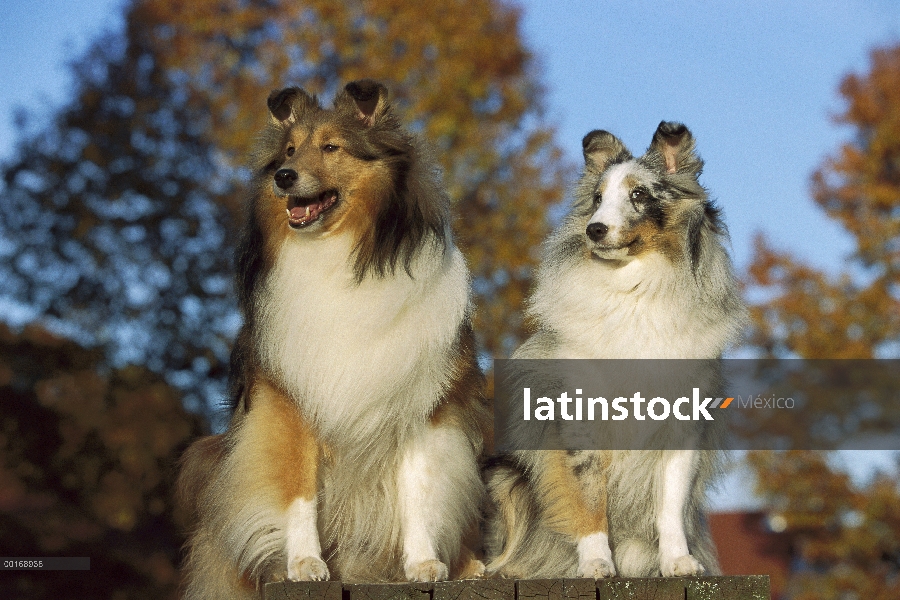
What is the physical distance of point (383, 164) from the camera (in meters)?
4.90

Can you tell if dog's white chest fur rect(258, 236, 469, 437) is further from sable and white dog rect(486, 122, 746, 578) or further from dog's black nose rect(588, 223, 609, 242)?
dog's black nose rect(588, 223, 609, 242)

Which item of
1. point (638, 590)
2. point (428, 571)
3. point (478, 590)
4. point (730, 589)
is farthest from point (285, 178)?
point (730, 589)

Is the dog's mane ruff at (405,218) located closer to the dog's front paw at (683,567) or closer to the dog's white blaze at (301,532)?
the dog's white blaze at (301,532)

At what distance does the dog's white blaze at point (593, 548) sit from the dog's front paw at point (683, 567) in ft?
0.82

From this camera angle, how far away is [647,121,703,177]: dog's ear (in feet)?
16.3

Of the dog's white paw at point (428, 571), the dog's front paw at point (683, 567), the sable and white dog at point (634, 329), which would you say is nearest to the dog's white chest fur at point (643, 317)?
the sable and white dog at point (634, 329)

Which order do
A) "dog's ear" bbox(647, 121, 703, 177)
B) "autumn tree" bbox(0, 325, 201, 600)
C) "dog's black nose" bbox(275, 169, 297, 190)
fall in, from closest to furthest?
"dog's black nose" bbox(275, 169, 297, 190), "dog's ear" bbox(647, 121, 703, 177), "autumn tree" bbox(0, 325, 201, 600)

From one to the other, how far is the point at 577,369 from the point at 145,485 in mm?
9675

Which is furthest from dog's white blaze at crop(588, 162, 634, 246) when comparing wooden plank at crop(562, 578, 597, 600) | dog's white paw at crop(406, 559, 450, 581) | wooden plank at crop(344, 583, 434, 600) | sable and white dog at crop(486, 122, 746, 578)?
wooden plank at crop(344, 583, 434, 600)

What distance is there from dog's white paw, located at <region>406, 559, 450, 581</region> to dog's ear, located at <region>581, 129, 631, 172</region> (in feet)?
7.02

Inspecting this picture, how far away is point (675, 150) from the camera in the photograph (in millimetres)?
5008

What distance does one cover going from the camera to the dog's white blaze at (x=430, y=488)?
15.3 feet

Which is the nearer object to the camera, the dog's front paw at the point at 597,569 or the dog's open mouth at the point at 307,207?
the dog's front paw at the point at 597,569

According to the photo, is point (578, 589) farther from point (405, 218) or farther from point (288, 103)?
point (288, 103)
